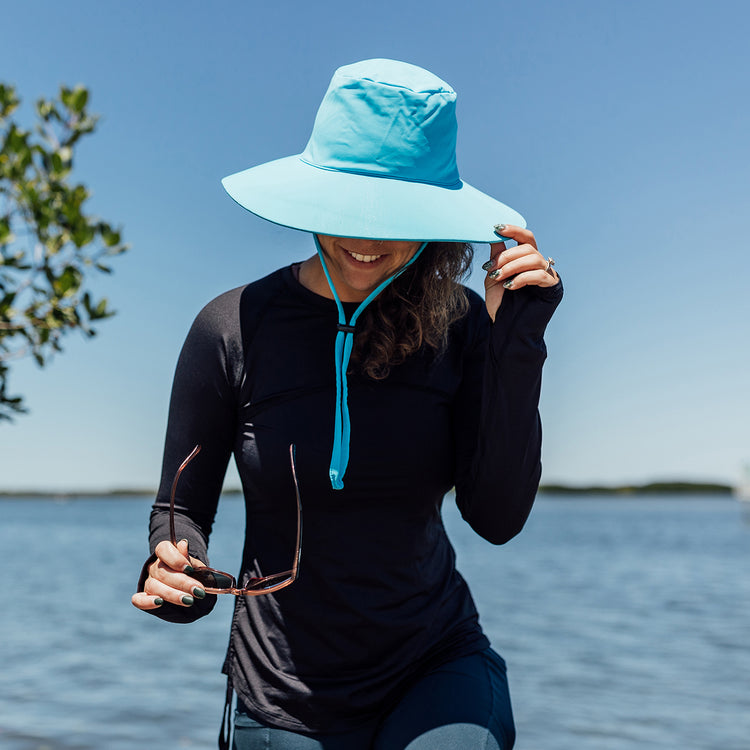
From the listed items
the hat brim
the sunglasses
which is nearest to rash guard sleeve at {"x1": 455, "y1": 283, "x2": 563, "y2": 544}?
the hat brim

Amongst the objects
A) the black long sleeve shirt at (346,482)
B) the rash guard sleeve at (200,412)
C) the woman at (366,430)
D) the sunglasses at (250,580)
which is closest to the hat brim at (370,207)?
the woman at (366,430)

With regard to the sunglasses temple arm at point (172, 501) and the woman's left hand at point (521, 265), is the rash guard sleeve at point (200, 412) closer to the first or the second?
the sunglasses temple arm at point (172, 501)

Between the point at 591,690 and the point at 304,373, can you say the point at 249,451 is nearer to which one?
the point at 304,373

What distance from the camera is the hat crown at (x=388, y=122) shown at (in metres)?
1.98

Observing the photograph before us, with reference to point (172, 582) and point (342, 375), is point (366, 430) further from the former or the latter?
point (172, 582)

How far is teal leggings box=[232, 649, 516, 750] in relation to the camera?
1.90 m

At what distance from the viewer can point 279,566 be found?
2.13m

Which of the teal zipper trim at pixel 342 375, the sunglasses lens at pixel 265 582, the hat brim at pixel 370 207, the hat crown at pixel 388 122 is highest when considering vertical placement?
the hat crown at pixel 388 122

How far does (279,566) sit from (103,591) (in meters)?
20.5

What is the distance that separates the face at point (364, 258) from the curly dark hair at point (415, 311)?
0.40 feet

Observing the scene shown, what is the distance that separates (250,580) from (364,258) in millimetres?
811

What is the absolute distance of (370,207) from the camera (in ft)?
6.33

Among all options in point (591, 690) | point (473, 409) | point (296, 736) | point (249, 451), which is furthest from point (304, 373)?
point (591, 690)

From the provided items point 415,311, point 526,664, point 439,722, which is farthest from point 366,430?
point 526,664
